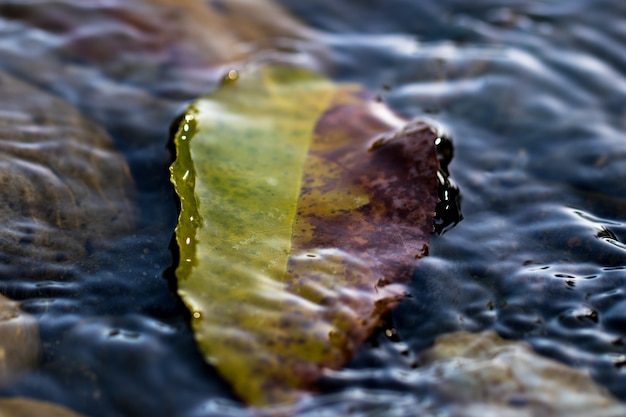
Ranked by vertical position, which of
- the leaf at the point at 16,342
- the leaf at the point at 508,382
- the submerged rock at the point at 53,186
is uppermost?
the leaf at the point at 508,382

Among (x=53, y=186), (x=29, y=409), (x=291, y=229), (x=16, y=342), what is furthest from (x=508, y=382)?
(x=53, y=186)

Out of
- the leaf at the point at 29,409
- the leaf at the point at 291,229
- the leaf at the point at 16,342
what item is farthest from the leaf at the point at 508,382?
the leaf at the point at 16,342

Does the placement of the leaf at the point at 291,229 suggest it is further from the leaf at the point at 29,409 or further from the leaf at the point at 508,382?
the leaf at the point at 29,409

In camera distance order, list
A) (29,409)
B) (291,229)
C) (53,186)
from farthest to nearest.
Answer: (53,186)
(291,229)
(29,409)

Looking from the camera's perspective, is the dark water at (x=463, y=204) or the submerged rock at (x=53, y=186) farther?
the submerged rock at (x=53, y=186)

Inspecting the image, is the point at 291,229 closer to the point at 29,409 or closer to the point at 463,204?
the point at 463,204

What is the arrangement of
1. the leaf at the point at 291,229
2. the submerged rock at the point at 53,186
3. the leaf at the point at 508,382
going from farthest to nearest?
the submerged rock at the point at 53,186 < the leaf at the point at 291,229 < the leaf at the point at 508,382
